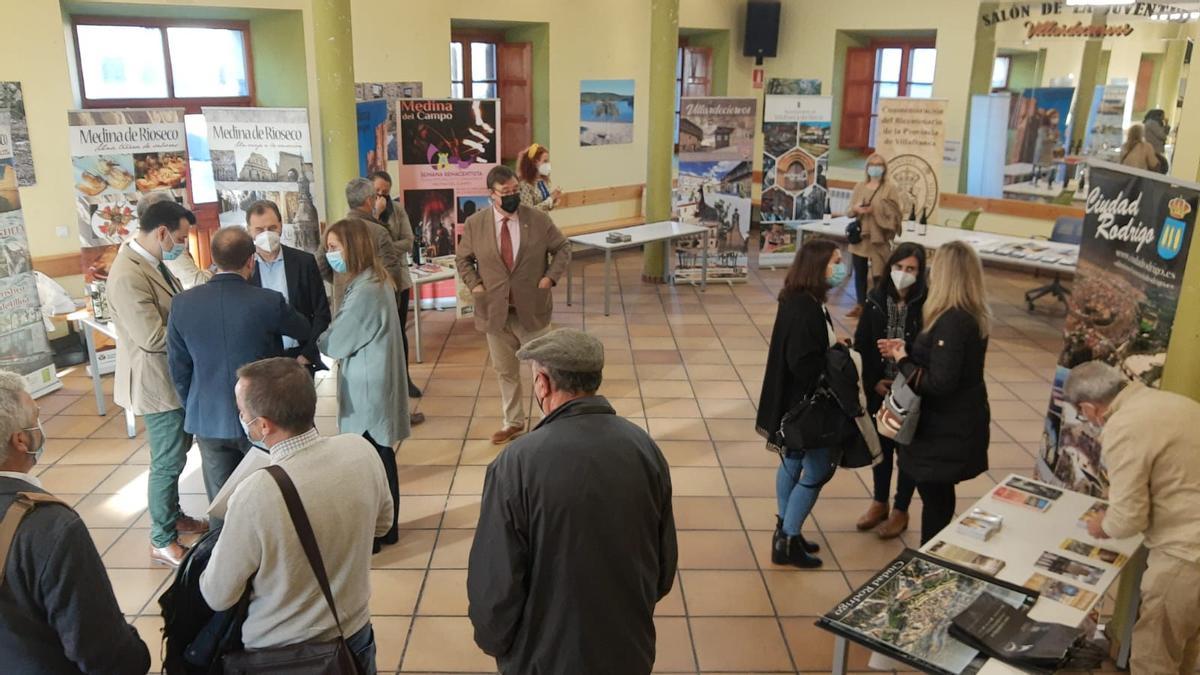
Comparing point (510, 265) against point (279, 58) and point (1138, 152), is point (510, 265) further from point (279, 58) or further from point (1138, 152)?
point (1138, 152)

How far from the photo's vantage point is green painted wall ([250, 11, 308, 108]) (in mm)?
8008

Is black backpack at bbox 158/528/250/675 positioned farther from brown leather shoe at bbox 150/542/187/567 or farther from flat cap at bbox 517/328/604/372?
brown leather shoe at bbox 150/542/187/567

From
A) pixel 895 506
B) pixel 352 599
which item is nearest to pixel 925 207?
pixel 895 506

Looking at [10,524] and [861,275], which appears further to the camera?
[861,275]

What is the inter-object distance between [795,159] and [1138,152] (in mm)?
3305

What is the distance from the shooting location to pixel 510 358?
5695 mm

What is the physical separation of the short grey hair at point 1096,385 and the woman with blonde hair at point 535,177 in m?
5.26

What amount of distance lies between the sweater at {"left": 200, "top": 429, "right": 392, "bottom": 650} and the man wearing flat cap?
357 mm

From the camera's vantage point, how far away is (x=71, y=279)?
7059 mm

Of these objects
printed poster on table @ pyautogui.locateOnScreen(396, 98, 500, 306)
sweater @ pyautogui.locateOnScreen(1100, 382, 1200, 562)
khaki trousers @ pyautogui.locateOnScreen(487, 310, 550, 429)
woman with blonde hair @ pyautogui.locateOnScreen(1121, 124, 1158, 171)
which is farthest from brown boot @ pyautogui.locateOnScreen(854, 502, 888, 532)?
woman with blonde hair @ pyautogui.locateOnScreen(1121, 124, 1158, 171)

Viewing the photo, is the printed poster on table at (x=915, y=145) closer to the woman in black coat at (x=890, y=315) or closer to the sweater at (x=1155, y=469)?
the woman in black coat at (x=890, y=315)

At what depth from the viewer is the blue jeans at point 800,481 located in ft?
13.5

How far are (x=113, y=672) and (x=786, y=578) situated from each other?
116 inches

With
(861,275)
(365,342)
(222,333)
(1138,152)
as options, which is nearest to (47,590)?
(222,333)
